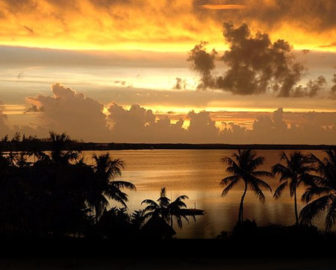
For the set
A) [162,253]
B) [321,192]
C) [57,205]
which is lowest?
[162,253]

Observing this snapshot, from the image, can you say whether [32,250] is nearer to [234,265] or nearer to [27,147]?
[234,265]

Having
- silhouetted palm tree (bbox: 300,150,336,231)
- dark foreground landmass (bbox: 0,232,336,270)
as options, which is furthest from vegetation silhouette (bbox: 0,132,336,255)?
dark foreground landmass (bbox: 0,232,336,270)

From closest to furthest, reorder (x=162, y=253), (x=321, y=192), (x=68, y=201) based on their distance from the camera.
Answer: (x=162, y=253) < (x=321, y=192) < (x=68, y=201)

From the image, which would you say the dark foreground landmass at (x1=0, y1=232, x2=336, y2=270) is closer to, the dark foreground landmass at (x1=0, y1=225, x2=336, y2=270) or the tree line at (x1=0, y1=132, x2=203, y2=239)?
the dark foreground landmass at (x1=0, y1=225, x2=336, y2=270)

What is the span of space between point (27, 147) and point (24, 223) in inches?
367

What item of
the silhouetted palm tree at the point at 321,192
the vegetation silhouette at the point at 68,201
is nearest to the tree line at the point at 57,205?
the vegetation silhouette at the point at 68,201

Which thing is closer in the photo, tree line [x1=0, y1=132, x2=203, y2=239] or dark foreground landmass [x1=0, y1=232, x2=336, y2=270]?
dark foreground landmass [x1=0, y1=232, x2=336, y2=270]

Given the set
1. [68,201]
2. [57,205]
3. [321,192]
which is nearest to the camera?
[321,192]

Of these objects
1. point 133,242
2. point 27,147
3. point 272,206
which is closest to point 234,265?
point 133,242

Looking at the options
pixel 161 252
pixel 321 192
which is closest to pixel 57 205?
pixel 161 252

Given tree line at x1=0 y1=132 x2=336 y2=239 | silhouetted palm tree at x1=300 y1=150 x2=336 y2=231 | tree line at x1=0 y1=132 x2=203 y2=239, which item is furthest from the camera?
tree line at x1=0 y1=132 x2=203 y2=239

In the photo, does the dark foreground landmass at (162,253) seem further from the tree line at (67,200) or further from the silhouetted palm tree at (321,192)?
the silhouetted palm tree at (321,192)

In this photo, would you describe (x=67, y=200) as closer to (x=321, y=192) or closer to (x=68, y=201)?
(x=68, y=201)

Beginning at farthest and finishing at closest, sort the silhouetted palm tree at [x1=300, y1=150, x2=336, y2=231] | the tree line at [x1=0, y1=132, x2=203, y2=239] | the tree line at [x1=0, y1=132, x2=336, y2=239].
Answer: the tree line at [x1=0, y1=132, x2=203, y2=239], the tree line at [x1=0, y1=132, x2=336, y2=239], the silhouetted palm tree at [x1=300, y1=150, x2=336, y2=231]
